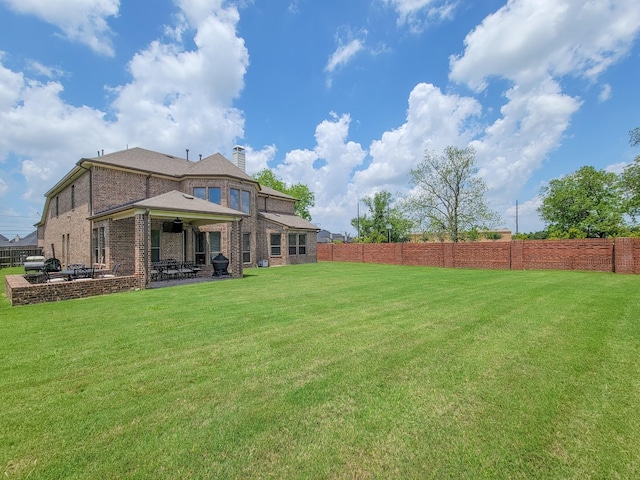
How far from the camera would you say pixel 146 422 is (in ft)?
8.41

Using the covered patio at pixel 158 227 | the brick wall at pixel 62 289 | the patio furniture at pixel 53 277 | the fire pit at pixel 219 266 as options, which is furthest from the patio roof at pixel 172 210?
the patio furniture at pixel 53 277

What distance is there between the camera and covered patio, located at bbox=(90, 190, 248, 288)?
34.4 ft

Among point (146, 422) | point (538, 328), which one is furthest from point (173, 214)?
point (538, 328)

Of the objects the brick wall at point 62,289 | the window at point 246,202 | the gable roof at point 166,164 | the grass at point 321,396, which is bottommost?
the grass at point 321,396

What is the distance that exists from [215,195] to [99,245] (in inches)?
244

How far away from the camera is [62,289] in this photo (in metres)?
8.22

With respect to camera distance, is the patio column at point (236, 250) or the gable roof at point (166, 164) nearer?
the patio column at point (236, 250)

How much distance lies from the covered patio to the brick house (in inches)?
1.4

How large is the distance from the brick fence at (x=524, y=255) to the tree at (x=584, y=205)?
19.8 meters

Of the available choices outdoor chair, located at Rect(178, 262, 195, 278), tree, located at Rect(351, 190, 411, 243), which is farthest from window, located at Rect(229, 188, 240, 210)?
tree, located at Rect(351, 190, 411, 243)

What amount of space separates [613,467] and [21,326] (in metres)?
8.40

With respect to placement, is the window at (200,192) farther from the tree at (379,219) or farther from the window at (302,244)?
the tree at (379,219)

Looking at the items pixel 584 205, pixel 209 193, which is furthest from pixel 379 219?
A: pixel 209 193

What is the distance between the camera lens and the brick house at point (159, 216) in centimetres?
1227
